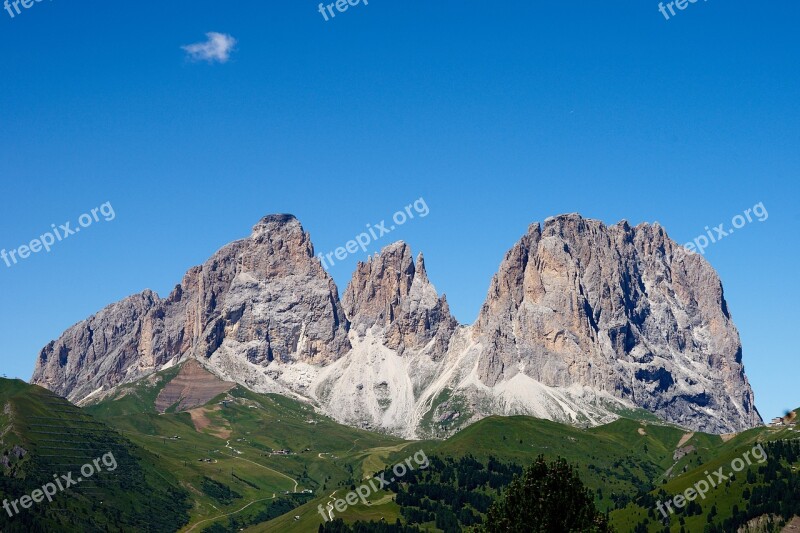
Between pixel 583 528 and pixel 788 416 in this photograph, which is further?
pixel 788 416

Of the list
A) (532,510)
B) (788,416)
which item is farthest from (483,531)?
(788,416)

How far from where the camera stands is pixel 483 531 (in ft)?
379

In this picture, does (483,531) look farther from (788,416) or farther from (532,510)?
(788,416)

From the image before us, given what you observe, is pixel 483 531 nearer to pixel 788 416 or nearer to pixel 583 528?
pixel 583 528

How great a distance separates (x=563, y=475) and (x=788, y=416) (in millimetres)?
56963

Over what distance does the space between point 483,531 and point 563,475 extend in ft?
37.1

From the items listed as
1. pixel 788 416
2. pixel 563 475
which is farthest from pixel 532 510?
pixel 788 416

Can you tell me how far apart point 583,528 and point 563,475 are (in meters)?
7.54

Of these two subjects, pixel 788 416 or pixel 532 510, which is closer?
pixel 532 510

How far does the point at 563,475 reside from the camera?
116 meters

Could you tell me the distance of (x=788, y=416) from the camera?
155125 millimetres

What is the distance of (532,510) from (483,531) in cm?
639

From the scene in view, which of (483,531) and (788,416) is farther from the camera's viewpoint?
(788,416)

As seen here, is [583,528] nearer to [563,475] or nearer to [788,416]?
[563,475]
